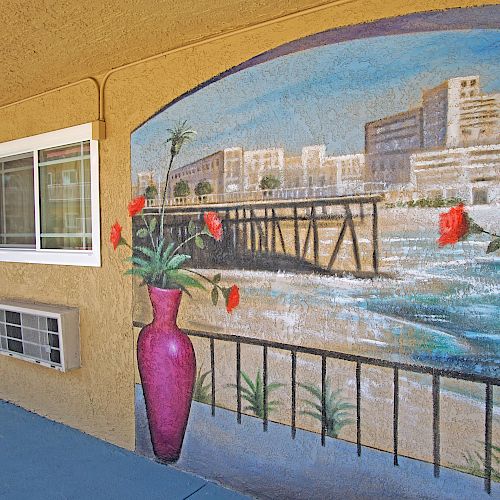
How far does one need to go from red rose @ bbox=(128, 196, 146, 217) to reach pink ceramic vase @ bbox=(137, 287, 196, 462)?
0.56 meters

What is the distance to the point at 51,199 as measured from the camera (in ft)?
13.9

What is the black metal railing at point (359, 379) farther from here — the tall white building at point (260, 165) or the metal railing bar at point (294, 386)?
the tall white building at point (260, 165)

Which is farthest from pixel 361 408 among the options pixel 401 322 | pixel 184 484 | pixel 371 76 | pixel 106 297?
pixel 106 297

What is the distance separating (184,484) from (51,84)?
3225 millimetres

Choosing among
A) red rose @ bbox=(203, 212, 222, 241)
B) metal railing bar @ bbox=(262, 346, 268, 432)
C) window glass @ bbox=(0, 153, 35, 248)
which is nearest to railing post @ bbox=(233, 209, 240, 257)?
red rose @ bbox=(203, 212, 222, 241)

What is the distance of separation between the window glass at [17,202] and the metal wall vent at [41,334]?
0.67 meters

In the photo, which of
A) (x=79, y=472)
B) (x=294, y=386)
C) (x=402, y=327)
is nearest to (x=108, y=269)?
(x=79, y=472)

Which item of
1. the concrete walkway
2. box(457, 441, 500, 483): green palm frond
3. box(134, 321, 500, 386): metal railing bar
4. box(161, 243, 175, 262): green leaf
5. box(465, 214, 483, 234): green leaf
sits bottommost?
the concrete walkway

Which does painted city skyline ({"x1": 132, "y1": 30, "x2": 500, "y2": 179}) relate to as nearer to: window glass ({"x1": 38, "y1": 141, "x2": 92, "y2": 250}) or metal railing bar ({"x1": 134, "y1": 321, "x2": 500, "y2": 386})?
window glass ({"x1": 38, "y1": 141, "x2": 92, "y2": 250})

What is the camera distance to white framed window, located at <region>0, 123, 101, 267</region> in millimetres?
3854

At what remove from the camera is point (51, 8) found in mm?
2738

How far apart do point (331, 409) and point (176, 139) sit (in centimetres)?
197

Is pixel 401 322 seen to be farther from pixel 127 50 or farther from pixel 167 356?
pixel 127 50

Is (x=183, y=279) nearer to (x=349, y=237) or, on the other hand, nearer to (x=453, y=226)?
(x=349, y=237)
